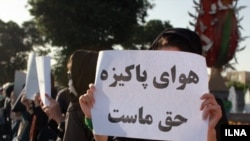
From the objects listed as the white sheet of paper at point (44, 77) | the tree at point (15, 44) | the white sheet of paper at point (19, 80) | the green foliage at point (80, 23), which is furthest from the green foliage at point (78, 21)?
the white sheet of paper at point (44, 77)

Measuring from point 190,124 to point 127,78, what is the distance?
12.3 inches

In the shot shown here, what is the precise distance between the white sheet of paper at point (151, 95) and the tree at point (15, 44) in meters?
43.6

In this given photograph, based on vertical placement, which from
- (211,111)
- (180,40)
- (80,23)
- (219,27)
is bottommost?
(211,111)

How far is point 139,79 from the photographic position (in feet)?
6.37

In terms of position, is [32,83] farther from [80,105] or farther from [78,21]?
[78,21]

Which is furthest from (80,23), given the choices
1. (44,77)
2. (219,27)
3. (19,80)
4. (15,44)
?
(44,77)

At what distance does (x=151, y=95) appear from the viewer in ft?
6.32

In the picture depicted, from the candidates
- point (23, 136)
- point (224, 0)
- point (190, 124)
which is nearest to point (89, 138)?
point (190, 124)

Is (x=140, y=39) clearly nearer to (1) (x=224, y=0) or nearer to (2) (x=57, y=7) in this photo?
(2) (x=57, y=7)

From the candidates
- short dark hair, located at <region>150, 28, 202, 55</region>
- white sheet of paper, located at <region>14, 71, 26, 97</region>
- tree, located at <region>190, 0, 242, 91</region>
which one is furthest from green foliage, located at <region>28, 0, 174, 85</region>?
short dark hair, located at <region>150, 28, 202, 55</region>

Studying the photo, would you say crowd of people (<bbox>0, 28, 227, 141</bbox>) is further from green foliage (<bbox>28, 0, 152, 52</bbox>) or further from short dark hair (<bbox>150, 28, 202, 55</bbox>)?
green foliage (<bbox>28, 0, 152, 52</bbox>)

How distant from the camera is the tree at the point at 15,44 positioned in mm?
45719

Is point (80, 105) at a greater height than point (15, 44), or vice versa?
point (15, 44)

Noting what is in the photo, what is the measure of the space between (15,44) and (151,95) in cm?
4821
